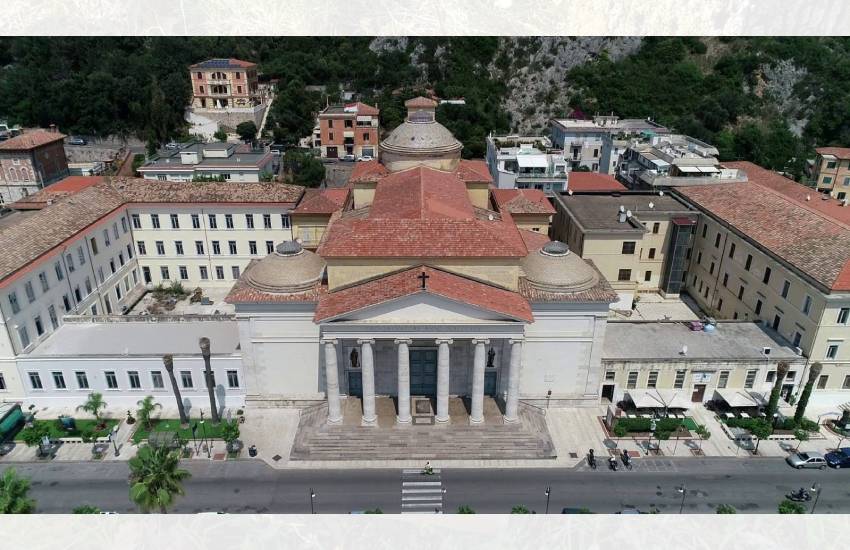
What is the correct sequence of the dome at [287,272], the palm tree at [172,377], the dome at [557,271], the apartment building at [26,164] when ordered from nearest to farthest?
the palm tree at [172,377], the dome at [287,272], the dome at [557,271], the apartment building at [26,164]

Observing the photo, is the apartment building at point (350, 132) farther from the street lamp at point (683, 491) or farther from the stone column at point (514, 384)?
the street lamp at point (683, 491)

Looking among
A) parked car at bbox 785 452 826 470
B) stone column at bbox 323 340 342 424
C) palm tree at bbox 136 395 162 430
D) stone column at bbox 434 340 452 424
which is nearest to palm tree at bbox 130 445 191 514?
palm tree at bbox 136 395 162 430

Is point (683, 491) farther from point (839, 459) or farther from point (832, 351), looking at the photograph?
point (832, 351)

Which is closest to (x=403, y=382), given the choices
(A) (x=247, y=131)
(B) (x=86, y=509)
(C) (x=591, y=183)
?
(B) (x=86, y=509)

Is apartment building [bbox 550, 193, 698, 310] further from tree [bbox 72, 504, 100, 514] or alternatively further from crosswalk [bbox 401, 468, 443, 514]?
tree [bbox 72, 504, 100, 514]

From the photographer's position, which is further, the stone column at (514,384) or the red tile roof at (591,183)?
the red tile roof at (591,183)

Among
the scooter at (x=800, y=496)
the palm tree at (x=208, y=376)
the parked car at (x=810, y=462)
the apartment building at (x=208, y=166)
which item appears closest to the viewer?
the scooter at (x=800, y=496)

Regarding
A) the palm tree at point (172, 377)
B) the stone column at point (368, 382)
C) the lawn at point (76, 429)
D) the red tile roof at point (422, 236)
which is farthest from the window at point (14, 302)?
the stone column at point (368, 382)

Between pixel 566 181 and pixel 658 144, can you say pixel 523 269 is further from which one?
pixel 658 144
